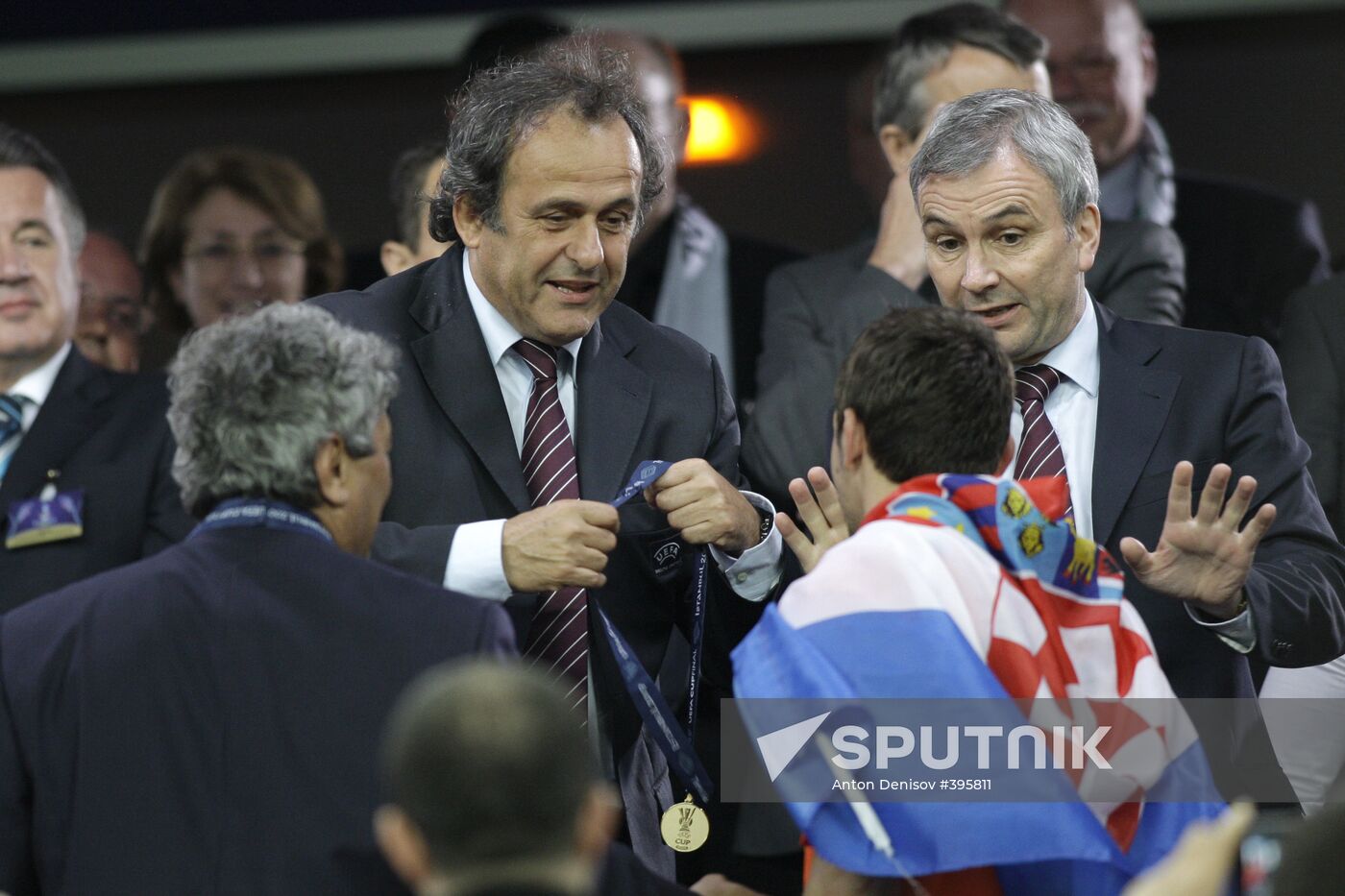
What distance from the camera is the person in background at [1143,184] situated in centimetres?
502

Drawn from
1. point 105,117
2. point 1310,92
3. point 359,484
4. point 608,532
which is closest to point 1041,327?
point 608,532

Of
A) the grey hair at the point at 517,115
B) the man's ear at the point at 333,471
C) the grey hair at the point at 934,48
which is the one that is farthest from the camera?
the grey hair at the point at 934,48

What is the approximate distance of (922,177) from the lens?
353 centimetres

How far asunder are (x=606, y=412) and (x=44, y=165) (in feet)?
6.10

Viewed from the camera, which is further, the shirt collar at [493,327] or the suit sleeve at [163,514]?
the suit sleeve at [163,514]

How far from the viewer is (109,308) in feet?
17.7

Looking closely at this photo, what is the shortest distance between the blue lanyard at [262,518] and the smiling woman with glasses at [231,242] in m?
2.76

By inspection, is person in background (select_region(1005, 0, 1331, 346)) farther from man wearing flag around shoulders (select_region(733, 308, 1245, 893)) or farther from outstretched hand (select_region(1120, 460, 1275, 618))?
man wearing flag around shoulders (select_region(733, 308, 1245, 893))

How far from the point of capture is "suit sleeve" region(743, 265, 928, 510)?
3846 millimetres

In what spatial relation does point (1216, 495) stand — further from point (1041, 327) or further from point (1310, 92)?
point (1310, 92)

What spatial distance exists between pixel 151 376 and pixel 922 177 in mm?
1848

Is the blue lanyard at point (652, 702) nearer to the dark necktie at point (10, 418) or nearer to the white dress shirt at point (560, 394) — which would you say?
the white dress shirt at point (560, 394)

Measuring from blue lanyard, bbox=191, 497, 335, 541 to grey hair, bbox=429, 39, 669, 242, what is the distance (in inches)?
37.3

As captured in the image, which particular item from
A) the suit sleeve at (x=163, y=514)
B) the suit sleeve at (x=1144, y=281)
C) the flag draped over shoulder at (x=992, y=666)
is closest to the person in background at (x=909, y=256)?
the suit sleeve at (x=1144, y=281)
